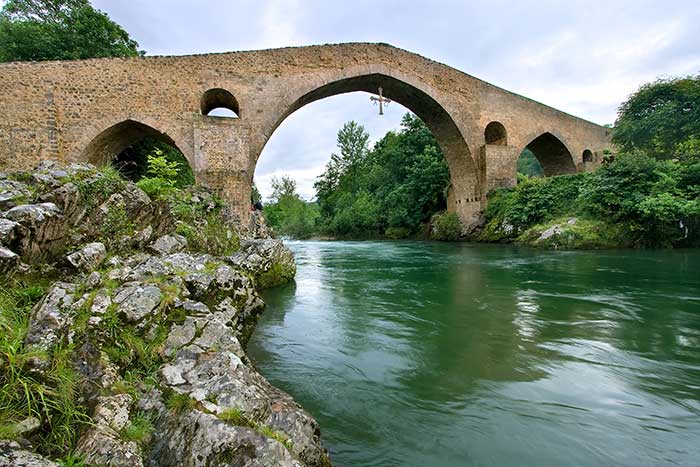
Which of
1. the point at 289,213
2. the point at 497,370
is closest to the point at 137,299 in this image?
the point at 497,370

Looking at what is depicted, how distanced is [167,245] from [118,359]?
98.9 inches

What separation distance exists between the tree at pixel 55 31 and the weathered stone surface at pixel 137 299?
16266mm

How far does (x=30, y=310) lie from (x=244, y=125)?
10.3m

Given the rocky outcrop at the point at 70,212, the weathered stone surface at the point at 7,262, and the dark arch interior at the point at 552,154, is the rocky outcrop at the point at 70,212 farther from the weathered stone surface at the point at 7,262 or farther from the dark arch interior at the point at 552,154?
the dark arch interior at the point at 552,154

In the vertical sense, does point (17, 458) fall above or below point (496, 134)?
below

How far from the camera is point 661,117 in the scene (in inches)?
592

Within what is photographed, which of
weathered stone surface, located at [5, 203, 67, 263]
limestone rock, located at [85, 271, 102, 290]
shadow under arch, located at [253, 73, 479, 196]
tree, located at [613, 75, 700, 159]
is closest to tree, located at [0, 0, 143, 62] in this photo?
shadow under arch, located at [253, 73, 479, 196]

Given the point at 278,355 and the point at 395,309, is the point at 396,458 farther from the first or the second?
the point at 395,309

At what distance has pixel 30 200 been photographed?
3.01 m

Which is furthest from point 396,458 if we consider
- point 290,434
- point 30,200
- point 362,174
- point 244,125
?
point 362,174

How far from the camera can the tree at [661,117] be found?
566 inches

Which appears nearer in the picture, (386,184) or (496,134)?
(496,134)

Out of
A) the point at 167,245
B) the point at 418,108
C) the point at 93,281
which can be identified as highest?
the point at 418,108

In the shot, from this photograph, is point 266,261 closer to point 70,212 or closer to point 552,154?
point 70,212
